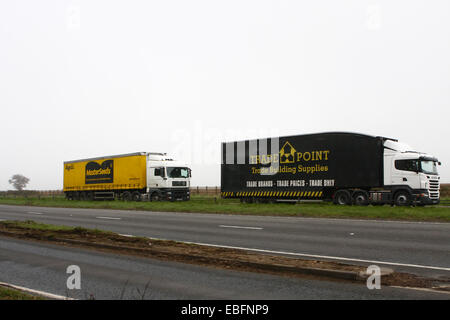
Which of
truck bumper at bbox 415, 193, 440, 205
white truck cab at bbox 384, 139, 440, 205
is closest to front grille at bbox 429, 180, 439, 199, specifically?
white truck cab at bbox 384, 139, 440, 205

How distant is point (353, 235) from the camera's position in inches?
480

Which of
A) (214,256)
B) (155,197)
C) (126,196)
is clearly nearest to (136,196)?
(126,196)

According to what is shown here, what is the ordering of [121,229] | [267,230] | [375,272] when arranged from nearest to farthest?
[375,272] → [267,230] → [121,229]

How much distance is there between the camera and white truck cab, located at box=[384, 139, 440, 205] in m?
23.1

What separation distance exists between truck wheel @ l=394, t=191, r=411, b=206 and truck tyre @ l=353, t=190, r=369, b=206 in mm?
1570

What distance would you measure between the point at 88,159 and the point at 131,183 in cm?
863

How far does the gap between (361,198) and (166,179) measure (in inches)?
671

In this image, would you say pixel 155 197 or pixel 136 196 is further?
pixel 136 196

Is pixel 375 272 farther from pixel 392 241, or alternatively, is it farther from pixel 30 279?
pixel 30 279

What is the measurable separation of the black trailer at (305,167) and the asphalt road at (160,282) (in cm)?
1836

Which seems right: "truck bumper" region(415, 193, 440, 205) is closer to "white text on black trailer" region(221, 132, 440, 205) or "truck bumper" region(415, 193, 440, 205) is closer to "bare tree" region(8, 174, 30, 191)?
"white text on black trailer" region(221, 132, 440, 205)

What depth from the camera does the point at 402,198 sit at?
23.3 metres

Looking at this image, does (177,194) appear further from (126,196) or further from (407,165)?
(407,165)
